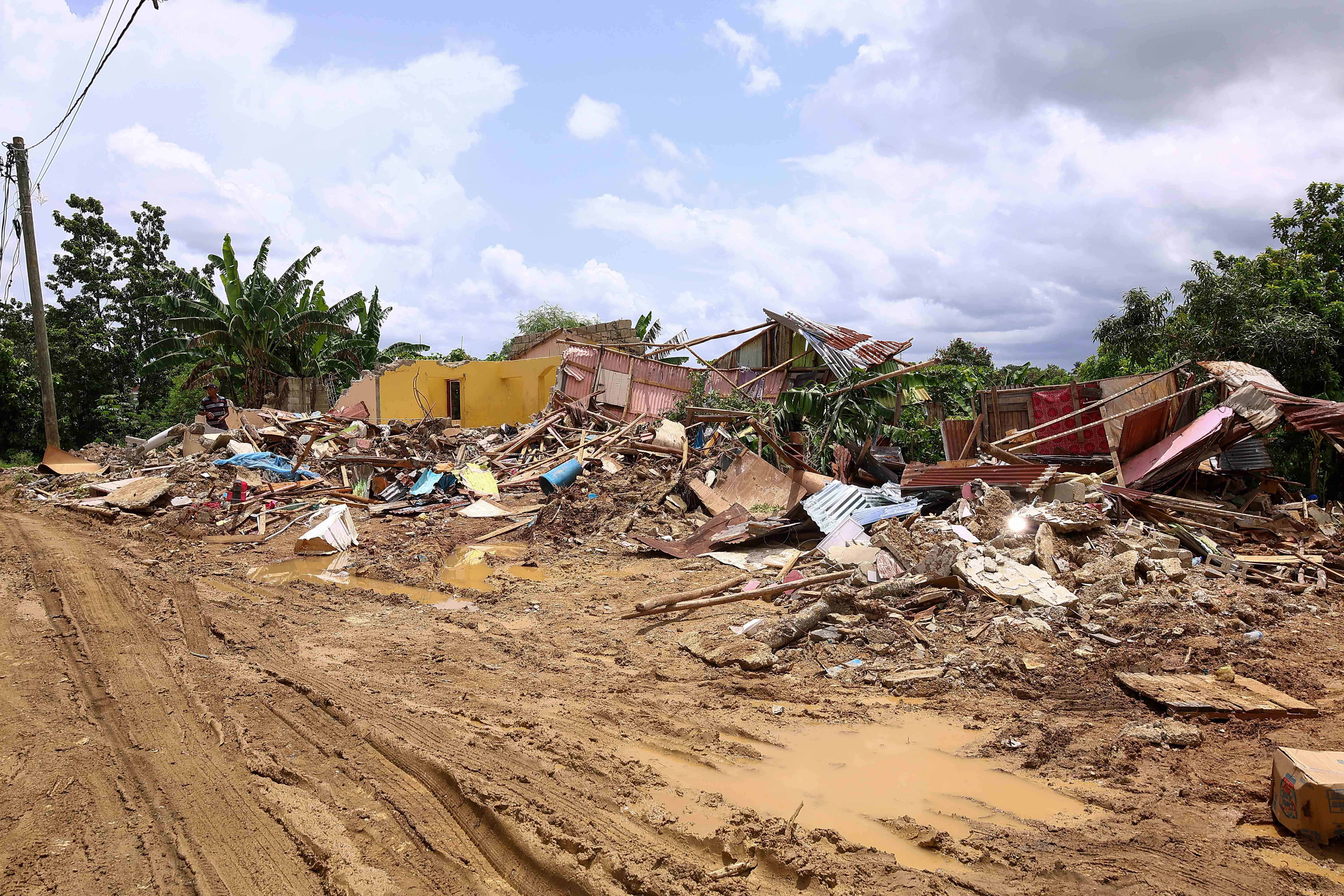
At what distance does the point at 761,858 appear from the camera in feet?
10.5

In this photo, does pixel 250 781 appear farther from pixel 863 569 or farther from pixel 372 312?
pixel 372 312

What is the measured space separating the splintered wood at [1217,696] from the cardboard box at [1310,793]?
125 centimetres

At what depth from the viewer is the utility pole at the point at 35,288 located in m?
16.5

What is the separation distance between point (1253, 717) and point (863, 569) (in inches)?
134

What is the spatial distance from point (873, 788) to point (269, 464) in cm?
1407

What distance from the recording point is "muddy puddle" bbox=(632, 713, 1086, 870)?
3547 millimetres

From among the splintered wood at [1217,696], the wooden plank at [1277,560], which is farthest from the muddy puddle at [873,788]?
the wooden plank at [1277,560]

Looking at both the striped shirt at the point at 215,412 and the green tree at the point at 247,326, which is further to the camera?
the green tree at the point at 247,326

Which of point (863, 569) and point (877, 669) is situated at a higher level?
point (863, 569)

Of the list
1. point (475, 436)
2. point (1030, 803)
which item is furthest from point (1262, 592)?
point (475, 436)

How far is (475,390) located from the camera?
2397cm

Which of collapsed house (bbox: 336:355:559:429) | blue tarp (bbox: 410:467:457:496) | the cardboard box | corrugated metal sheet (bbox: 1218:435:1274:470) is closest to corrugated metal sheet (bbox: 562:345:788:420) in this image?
collapsed house (bbox: 336:355:559:429)

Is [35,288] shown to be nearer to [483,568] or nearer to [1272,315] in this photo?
[483,568]

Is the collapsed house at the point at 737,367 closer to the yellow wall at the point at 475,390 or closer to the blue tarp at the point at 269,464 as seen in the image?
the yellow wall at the point at 475,390
